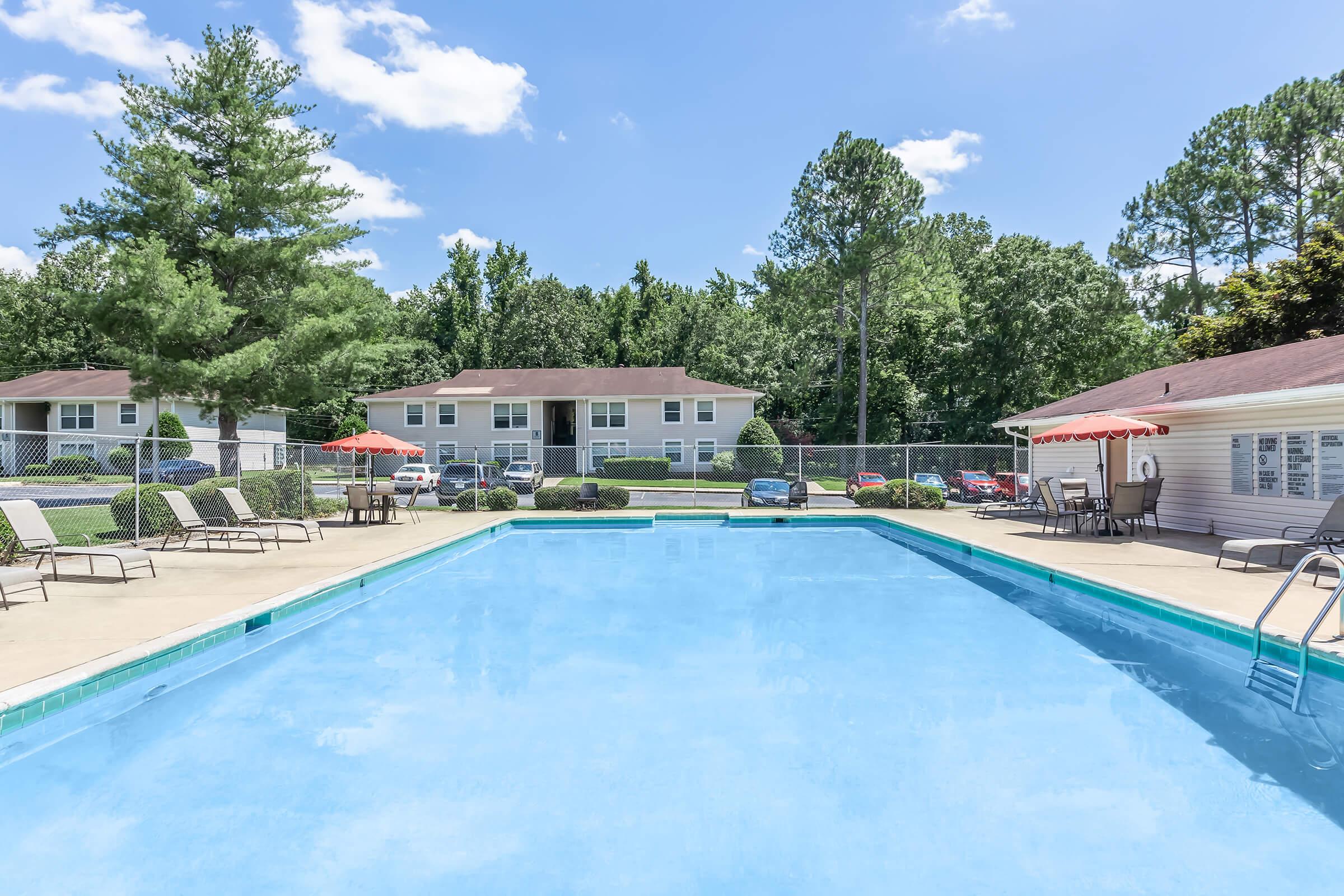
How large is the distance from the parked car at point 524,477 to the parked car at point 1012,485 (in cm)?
1477

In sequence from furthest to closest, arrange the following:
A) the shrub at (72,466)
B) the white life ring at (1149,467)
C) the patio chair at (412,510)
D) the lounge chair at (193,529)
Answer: the shrub at (72,466)
the patio chair at (412,510)
the white life ring at (1149,467)
the lounge chair at (193,529)

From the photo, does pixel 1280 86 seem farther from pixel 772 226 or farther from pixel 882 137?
pixel 772 226

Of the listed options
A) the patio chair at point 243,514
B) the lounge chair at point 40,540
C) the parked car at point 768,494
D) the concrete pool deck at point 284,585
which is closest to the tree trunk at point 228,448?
the patio chair at point 243,514

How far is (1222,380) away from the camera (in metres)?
15.2

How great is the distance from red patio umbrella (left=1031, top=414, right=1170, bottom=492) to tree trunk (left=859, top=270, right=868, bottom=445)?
20.5 m

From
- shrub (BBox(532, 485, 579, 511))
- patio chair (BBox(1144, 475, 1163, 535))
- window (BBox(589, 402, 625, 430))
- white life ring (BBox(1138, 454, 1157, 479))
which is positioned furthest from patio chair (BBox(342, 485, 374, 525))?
window (BBox(589, 402, 625, 430))

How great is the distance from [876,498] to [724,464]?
37.8 feet

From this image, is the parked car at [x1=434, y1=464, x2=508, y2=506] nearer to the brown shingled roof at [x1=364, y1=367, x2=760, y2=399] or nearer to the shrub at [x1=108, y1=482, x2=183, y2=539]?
the shrub at [x1=108, y1=482, x2=183, y2=539]

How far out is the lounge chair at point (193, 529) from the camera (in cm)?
1226

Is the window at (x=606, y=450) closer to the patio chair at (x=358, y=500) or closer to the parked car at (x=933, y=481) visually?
the parked car at (x=933, y=481)

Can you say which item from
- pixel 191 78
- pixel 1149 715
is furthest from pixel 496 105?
pixel 1149 715

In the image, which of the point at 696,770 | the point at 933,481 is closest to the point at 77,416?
the point at 933,481

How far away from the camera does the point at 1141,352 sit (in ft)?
119

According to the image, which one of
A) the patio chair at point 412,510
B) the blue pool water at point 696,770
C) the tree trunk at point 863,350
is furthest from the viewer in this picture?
the tree trunk at point 863,350
